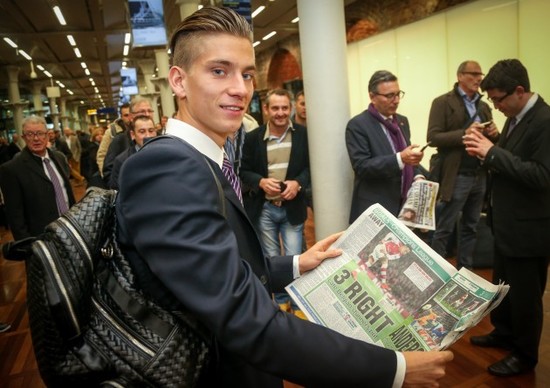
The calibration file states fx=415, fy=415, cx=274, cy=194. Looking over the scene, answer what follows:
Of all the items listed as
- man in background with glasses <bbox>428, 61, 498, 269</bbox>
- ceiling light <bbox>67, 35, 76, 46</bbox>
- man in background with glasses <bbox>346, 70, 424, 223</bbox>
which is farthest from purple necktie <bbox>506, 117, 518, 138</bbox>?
ceiling light <bbox>67, 35, 76, 46</bbox>

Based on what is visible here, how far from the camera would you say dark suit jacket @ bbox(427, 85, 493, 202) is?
3377 mm

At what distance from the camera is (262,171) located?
3.14 m

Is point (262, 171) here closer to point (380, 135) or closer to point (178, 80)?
point (380, 135)

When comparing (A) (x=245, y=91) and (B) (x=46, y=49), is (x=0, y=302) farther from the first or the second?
(B) (x=46, y=49)

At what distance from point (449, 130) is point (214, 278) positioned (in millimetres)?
3250

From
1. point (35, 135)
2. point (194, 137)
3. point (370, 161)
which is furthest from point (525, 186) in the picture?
point (35, 135)

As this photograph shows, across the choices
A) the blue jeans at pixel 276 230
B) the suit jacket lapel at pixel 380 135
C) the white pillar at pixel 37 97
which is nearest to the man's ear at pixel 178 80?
the suit jacket lapel at pixel 380 135

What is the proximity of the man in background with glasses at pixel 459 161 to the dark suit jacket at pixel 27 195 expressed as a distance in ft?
10.2

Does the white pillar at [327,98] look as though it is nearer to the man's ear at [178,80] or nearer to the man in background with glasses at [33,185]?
the man in background with glasses at [33,185]

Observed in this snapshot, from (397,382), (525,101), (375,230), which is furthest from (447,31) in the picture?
(397,382)

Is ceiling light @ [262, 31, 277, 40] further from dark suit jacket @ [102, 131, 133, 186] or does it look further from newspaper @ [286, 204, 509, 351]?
newspaper @ [286, 204, 509, 351]

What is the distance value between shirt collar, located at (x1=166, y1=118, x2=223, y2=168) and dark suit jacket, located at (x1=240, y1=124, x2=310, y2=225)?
2.08 meters

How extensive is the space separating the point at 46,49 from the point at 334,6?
1228 centimetres

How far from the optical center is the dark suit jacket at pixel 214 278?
2.35ft
